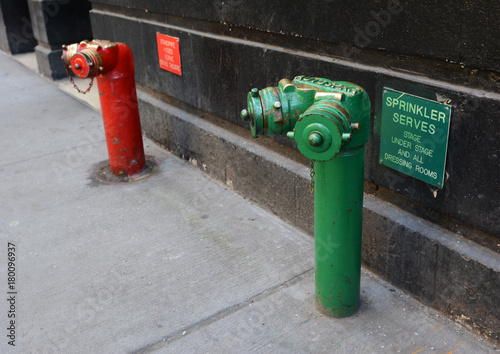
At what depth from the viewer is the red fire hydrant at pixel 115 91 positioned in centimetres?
417

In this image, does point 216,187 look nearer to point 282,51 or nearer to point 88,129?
point 282,51

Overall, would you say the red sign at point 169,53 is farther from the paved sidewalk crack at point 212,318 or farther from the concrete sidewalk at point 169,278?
the paved sidewalk crack at point 212,318

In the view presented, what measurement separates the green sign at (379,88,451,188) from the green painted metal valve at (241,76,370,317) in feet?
1.09

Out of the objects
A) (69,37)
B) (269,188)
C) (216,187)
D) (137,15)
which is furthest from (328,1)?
(69,37)

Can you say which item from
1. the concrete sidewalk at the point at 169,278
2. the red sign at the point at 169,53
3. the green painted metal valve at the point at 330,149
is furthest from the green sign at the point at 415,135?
the red sign at the point at 169,53

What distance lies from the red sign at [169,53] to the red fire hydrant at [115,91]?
43 cm

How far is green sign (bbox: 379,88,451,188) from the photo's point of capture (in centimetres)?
258

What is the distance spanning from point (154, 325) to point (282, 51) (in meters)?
1.87

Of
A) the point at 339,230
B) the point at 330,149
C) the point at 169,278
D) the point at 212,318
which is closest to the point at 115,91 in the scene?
the point at 169,278

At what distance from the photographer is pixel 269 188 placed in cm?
391

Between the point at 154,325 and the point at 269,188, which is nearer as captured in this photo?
the point at 154,325

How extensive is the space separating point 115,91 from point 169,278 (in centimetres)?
186

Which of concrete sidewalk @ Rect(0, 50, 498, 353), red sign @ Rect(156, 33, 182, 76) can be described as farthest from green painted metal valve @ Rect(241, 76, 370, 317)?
red sign @ Rect(156, 33, 182, 76)

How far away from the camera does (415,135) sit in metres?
2.69
